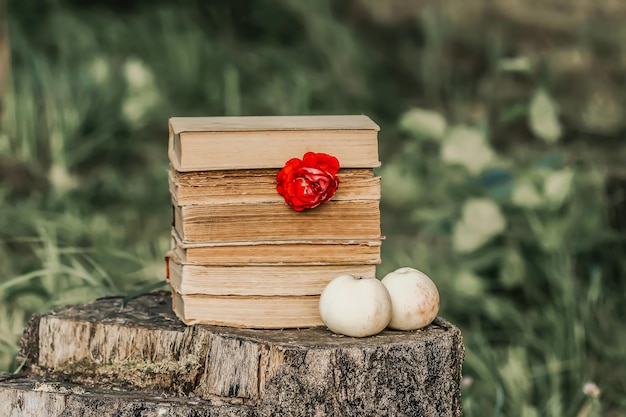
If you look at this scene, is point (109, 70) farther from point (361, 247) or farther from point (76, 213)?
point (361, 247)

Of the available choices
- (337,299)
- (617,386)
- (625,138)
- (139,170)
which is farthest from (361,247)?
(139,170)

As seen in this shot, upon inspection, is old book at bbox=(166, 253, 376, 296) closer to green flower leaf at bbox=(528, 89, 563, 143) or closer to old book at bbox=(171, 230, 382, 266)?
old book at bbox=(171, 230, 382, 266)

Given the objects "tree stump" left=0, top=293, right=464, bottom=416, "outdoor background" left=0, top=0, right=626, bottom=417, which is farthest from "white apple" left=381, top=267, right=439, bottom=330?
"outdoor background" left=0, top=0, right=626, bottom=417

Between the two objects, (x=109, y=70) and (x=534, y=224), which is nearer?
(x=534, y=224)

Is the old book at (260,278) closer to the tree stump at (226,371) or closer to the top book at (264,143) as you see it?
the tree stump at (226,371)

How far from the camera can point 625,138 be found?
4.89m

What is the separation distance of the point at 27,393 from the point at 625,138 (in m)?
3.43

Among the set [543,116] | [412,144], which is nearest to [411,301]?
[543,116]

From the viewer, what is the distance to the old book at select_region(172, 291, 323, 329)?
231cm

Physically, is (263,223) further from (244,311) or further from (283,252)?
(244,311)

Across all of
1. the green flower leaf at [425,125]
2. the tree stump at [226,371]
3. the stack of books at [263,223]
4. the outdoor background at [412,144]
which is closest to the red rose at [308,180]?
the stack of books at [263,223]

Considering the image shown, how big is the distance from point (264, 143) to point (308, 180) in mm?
140

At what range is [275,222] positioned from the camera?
230 cm

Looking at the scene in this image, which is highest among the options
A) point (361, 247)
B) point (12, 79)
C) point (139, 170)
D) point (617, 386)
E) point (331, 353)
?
point (12, 79)
